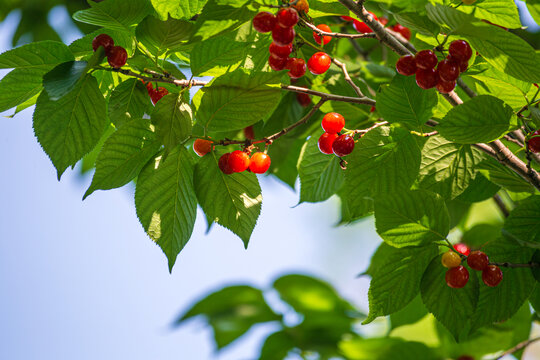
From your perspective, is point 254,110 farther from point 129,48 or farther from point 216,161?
point 129,48

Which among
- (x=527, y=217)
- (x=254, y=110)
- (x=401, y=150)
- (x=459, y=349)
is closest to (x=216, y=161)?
(x=254, y=110)

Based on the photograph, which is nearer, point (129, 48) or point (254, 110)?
point (254, 110)

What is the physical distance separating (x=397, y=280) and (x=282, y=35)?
0.51m

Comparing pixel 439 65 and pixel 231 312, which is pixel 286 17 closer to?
pixel 439 65

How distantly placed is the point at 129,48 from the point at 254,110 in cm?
32

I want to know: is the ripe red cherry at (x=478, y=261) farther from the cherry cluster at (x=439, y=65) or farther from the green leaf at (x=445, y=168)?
the cherry cluster at (x=439, y=65)

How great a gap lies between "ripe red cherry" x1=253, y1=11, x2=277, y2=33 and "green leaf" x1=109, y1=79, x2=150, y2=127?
30 cm

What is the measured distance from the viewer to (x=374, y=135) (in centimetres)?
101

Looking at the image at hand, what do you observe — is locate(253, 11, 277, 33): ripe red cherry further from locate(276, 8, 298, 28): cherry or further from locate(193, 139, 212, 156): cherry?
locate(193, 139, 212, 156): cherry

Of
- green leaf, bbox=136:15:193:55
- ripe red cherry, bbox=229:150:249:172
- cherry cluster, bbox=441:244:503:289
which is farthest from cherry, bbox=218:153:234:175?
cherry cluster, bbox=441:244:503:289

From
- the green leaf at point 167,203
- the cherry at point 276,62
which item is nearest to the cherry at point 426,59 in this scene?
the cherry at point 276,62

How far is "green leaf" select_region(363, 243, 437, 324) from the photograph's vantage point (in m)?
1.00

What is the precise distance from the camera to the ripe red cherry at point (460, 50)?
94 cm

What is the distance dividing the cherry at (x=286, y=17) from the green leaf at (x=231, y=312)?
26.9 inches
